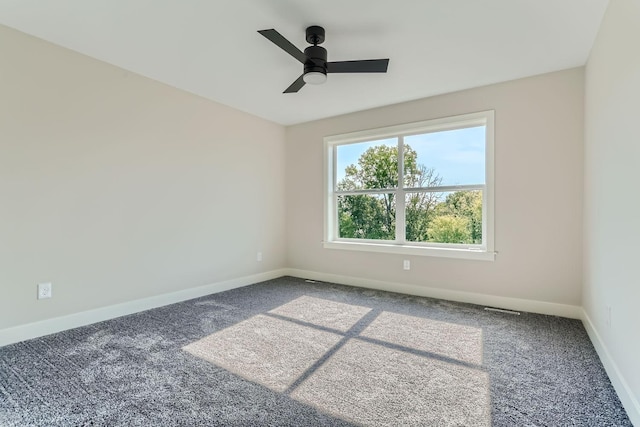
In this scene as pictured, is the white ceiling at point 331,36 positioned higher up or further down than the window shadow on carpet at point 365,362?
higher up

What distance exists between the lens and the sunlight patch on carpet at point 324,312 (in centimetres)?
287

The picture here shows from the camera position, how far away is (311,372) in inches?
77.7

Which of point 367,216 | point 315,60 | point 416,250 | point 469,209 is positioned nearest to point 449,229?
point 469,209

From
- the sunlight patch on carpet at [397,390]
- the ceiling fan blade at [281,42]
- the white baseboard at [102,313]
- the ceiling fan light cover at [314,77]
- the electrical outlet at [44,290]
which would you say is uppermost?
the ceiling fan blade at [281,42]

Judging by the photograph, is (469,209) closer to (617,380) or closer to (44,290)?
(617,380)

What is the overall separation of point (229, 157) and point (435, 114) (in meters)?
2.62

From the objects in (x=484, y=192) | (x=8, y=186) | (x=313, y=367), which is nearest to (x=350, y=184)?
(x=484, y=192)

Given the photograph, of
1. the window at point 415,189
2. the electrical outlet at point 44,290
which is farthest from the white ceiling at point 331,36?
the electrical outlet at point 44,290

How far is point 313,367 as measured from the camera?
2.04 m

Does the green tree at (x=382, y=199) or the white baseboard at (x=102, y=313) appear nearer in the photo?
the white baseboard at (x=102, y=313)

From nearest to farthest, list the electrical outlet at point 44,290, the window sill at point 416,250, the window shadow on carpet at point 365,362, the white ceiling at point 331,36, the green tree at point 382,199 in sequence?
the window shadow on carpet at point 365,362
the white ceiling at point 331,36
the electrical outlet at point 44,290
the window sill at point 416,250
the green tree at point 382,199

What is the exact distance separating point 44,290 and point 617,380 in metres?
4.01

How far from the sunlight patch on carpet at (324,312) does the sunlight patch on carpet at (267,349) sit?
0.20m

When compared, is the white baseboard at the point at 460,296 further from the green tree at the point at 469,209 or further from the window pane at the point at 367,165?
the window pane at the point at 367,165
